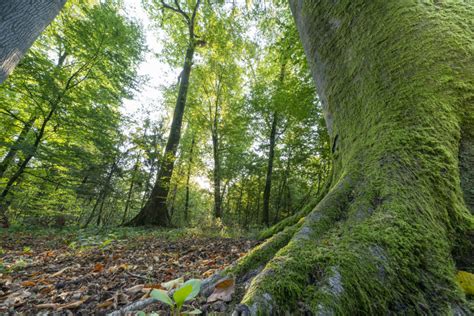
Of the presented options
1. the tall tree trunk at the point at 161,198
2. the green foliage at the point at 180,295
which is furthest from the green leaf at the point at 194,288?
the tall tree trunk at the point at 161,198

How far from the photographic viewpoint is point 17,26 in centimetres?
214

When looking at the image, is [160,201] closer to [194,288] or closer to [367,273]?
[194,288]

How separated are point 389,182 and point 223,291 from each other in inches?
47.9

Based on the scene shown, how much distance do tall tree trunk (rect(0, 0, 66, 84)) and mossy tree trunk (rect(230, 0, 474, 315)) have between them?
10.3 ft

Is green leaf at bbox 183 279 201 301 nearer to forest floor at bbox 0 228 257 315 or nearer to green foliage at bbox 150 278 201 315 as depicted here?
green foliage at bbox 150 278 201 315

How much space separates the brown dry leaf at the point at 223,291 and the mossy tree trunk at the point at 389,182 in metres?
0.13

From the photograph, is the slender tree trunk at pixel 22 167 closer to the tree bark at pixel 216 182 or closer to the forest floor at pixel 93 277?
the forest floor at pixel 93 277

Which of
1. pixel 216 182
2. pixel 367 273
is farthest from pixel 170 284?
pixel 216 182

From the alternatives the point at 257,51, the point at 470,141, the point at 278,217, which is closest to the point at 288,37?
the point at 257,51

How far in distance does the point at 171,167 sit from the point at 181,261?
5817mm

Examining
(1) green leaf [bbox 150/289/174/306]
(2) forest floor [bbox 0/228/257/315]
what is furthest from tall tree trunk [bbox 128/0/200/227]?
(1) green leaf [bbox 150/289/174/306]

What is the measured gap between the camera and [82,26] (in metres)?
7.36

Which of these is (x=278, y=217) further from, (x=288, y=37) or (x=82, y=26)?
(x=82, y=26)

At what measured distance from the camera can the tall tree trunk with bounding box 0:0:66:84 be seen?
2.05m
